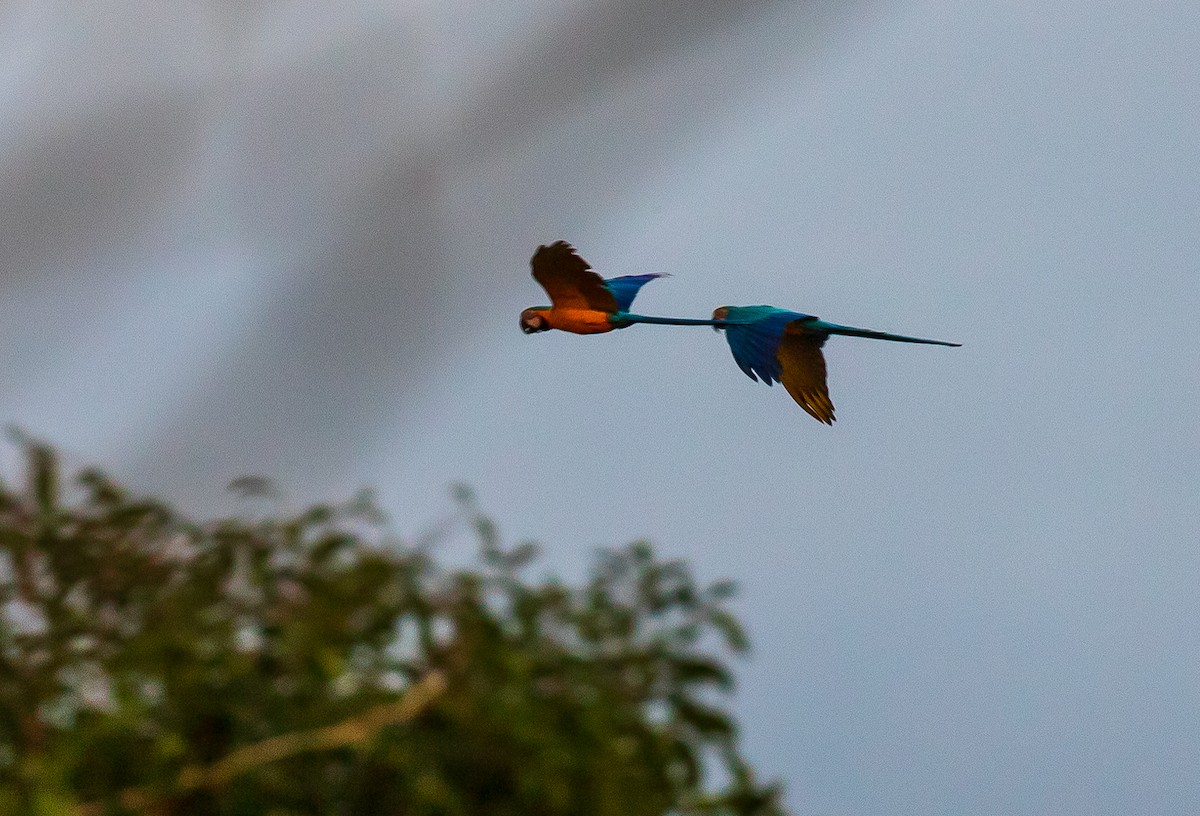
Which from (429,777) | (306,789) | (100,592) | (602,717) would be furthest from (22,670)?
(602,717)

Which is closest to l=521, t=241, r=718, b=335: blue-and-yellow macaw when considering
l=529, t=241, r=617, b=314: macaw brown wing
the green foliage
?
l=529, t=241, r=617, b=314: macaw brown wing

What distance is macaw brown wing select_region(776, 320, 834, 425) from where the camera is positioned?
24.5ft

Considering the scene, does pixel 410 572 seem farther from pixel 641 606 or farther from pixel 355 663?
pixel 641 606

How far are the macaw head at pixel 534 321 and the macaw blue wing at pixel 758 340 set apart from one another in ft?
2.59

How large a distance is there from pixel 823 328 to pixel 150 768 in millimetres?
4352

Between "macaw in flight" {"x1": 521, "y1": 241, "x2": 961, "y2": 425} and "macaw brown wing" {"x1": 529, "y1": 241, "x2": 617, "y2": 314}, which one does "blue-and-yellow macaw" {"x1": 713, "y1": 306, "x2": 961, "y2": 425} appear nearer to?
"macaw in flight" {"x1": 521, "y1": 241, "x2": 961, "y2": 425}

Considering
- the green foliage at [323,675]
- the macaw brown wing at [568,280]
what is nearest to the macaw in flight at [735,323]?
the macaw brown wing at [568,280]

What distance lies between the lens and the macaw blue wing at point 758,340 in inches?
286

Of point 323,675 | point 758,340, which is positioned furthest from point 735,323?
point 323,675

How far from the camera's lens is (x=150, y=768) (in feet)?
12.2

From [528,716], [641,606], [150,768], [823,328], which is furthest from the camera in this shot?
[823,328]

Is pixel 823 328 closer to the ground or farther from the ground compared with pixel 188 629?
farther from the ground

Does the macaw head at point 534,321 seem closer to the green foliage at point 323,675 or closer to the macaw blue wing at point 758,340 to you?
the macaw blue wing at point 758,340

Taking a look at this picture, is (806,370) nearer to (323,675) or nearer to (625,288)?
(625,288)
